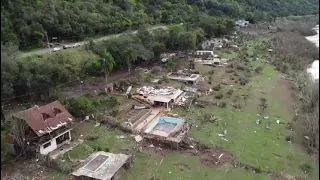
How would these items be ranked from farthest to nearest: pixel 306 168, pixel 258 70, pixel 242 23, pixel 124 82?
pixel 242 23
pixel 258 70
pixel 124 82
pixel 306 168

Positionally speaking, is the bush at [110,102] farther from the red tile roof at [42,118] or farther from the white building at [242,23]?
the white building at [242,23]

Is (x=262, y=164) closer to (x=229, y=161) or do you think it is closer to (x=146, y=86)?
(x=229, y=161)

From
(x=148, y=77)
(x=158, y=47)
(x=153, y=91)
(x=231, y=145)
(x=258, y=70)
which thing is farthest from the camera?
(x=258, y=70)

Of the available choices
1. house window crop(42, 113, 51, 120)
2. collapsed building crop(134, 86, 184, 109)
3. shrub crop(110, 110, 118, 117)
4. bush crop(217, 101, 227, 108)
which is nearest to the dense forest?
house window crop(42, 113, 51, 120)

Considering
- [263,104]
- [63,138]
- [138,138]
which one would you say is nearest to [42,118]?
[63,138]

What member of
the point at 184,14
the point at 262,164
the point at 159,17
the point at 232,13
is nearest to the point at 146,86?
the point at 262,164

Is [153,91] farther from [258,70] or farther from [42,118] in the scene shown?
[258,70]
